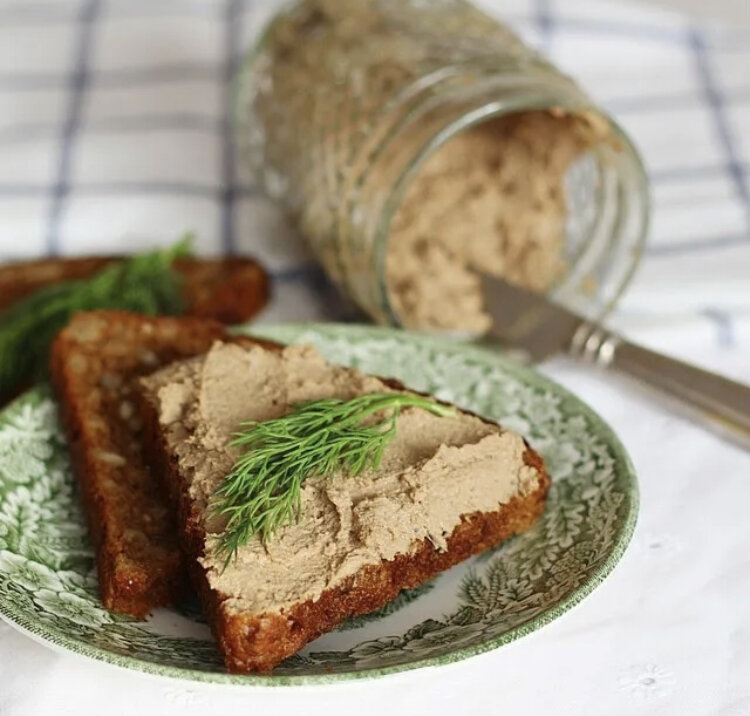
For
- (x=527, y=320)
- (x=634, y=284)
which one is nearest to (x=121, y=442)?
(x=527, y=320)

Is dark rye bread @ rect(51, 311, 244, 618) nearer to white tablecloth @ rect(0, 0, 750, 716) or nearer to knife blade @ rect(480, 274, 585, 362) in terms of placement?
white tablecloth @ rect(0, 0, 750, 716)

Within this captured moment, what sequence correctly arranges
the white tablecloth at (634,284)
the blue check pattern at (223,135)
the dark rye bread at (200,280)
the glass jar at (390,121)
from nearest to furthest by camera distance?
the white tablecloth at (634,284) < the glass jar at (390,121) < the dark rye bread at (200,280) < the blue check pattern at (223,135)

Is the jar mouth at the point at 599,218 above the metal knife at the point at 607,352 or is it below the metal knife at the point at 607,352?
above

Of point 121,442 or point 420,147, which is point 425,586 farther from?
point 420,147

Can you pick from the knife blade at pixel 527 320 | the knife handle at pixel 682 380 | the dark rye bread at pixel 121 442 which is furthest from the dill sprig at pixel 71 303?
the knife handle at pixel 682 380

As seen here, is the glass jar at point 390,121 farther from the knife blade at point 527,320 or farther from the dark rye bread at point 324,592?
the dark rye bread at point 324,592
